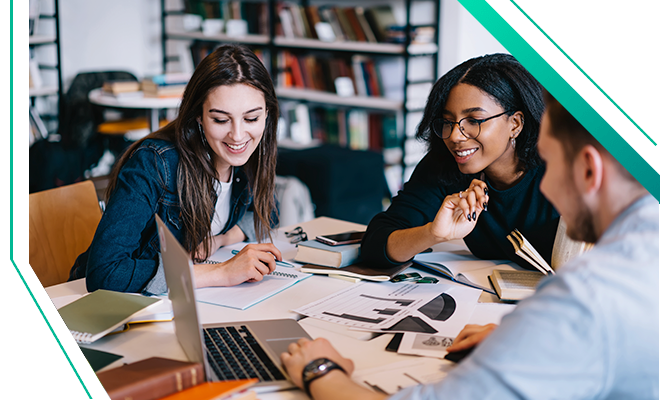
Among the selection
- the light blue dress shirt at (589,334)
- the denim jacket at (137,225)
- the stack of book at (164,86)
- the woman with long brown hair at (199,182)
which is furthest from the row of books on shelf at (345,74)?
the light blue dress shirt at (589,334)

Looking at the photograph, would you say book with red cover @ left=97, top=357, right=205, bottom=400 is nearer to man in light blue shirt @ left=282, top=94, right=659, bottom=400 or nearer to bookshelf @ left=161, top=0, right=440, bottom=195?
man in light blue shirt @ left=282, top=94, right=659, bottom=400

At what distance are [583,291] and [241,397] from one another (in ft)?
1.74

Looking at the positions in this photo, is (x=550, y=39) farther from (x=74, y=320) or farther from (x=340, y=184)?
(x=340, y=184)

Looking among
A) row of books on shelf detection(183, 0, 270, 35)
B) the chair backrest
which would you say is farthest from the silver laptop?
row of books on shelf detection(183, 0, 270, 35)

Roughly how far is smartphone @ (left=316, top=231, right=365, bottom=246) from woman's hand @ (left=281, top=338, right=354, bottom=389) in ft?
2.08

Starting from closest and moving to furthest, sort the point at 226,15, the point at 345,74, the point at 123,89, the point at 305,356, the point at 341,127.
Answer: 1. the point at 305,356
2. the point at 123,89
3. the point at 345,74
4. the point at 341,127
5. the point at 226,15

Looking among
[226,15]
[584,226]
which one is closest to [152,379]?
[584,226]

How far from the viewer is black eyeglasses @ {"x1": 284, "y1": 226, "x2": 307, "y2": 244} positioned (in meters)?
1.91

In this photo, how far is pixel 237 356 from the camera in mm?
1101

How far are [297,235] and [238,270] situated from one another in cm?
47

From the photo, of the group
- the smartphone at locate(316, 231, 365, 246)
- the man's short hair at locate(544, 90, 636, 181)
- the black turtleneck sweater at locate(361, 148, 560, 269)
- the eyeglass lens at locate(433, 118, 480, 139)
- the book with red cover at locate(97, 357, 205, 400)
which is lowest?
the book with red cover at locate(97, 357, 205, 400)

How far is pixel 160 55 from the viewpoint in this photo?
598 centimetres

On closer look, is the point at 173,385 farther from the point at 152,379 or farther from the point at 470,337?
the point at 470,337

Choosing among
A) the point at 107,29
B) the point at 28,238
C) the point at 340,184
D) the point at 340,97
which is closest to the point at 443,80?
the point at 28,238
